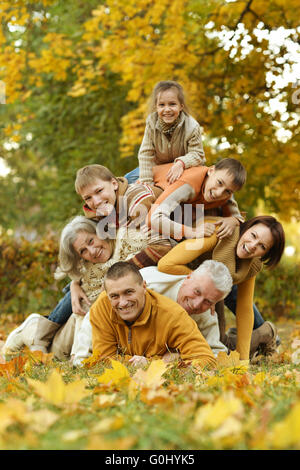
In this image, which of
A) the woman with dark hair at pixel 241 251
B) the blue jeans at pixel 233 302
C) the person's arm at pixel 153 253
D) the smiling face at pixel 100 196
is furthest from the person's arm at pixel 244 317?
the smiling face at pixel 100 196

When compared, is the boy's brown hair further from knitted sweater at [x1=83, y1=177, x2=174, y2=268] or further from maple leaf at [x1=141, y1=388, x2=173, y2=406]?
maple leaf at [x1=141, y1=388, x2=173, y2=406]

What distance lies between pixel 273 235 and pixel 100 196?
1.23 meters

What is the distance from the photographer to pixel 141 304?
3078 mm

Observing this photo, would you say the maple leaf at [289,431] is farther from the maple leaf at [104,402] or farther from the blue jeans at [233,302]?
the blue jeans at [233,302]

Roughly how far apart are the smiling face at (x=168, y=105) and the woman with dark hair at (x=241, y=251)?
804mm

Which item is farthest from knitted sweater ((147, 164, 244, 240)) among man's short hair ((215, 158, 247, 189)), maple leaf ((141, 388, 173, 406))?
maple leaf ((141, 388, 173, 406))

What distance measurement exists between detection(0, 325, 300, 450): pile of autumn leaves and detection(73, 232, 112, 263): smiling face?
5.35 feet

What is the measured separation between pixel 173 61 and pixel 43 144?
181 inches

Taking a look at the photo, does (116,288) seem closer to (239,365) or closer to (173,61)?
(239,365)

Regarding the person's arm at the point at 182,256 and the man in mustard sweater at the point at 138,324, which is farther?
the person's arm at the point at 182,256

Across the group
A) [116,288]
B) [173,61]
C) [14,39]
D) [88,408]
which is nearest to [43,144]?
[14,39]

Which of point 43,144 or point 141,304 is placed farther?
point 43,144

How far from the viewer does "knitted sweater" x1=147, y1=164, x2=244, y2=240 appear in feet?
11.8

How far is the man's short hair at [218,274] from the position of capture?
334 centimetres
